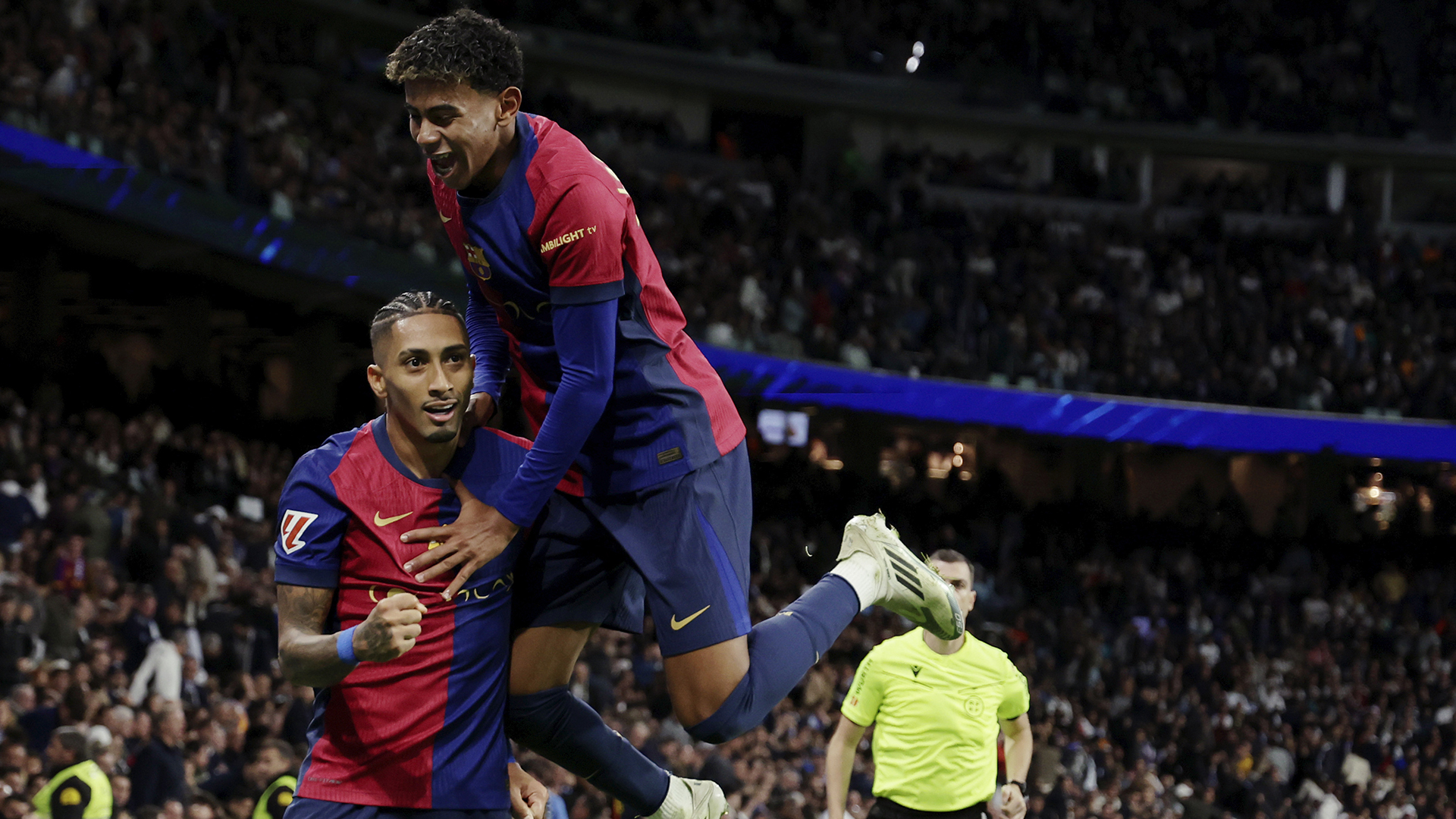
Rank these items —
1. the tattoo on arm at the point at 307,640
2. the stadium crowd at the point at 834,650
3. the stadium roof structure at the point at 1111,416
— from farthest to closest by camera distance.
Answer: the stadium roof structure at the point at 1111,416
the stadium crowd at the point at 834,650
the tattoo on arm at the point at 307,640

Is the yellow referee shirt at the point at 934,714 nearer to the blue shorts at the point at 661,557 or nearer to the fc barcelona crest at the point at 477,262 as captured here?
the blue shorts at the point at 661,557

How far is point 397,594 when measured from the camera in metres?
3.83

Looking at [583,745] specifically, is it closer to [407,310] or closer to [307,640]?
[307,640]

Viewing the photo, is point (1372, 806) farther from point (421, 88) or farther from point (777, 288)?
point (421, 88)

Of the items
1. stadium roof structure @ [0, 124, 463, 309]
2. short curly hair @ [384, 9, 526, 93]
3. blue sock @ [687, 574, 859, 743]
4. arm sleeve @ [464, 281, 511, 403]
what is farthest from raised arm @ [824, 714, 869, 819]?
stadium roof structure @ [0, 124, 463, 309]

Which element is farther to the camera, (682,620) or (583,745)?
(583,745)

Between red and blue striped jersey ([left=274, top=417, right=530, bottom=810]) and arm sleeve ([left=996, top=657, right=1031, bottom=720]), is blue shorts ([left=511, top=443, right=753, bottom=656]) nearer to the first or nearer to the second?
red and blue striped jersey ([left=274, top=417, right=530, bottom=810])

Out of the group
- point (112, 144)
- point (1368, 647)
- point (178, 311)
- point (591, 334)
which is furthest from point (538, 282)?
point (1368, 647)

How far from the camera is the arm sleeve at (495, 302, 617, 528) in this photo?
4.08 meters

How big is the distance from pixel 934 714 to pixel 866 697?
35 cm

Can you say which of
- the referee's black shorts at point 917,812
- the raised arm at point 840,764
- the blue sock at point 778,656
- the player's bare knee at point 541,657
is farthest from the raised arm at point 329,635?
the referee's black shorts at point 917,812

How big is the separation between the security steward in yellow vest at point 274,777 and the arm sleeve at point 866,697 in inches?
103

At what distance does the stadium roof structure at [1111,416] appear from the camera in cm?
2006

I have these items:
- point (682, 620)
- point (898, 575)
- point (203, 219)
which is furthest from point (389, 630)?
point (203, 219)
